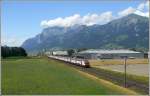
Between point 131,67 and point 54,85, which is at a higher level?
point 54,85

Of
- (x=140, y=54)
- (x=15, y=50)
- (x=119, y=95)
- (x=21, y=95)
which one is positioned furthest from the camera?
(x=140, y=54)

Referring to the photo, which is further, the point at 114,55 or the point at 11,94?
the point at 114,55

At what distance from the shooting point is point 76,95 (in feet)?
65.4

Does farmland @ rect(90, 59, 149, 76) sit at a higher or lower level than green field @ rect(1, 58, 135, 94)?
lower

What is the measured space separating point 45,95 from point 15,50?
167839 millimetres

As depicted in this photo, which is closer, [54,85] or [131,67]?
[54,85]

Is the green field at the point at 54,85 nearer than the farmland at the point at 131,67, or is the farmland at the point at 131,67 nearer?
the green field at the point at 54,85

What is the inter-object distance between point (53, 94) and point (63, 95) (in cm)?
88

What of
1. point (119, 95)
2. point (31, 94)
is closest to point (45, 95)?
point (31, 94)

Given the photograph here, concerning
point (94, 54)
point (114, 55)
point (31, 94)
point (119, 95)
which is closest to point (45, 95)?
point (31, 94)

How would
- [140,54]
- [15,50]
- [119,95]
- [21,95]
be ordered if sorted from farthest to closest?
[140,54] → [15,50] → [119,95] → [21,95]

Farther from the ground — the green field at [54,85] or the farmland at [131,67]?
the green field at [54,85]

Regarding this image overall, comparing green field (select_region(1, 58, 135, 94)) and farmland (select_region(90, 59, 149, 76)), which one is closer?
green field (select_region(1, 58, 135, 94))

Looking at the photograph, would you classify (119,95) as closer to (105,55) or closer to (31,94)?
(31,94)
